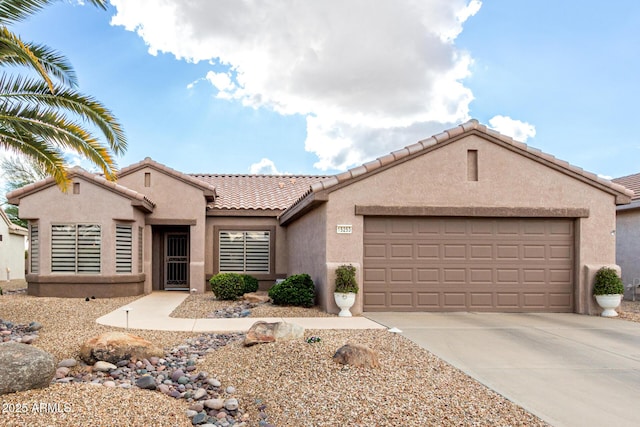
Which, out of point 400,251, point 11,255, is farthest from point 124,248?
point 11,255

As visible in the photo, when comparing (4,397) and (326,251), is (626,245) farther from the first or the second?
(4,397)

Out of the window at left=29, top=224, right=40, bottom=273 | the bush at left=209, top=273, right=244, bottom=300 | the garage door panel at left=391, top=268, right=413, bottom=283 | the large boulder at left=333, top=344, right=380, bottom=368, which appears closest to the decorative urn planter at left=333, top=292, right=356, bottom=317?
the garage door panel at left=391, top=268, right=413, bottom=283

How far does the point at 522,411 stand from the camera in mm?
5078

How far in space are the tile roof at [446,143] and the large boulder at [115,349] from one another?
5743 millimetres

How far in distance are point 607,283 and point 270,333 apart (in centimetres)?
910

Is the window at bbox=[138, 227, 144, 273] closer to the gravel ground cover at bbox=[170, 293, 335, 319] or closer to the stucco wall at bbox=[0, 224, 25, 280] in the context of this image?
the gravel ground cover at bbox=[170, 293, 335, 319]

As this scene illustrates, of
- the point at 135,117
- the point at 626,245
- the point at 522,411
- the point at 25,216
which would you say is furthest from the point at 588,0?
the point at 25,216

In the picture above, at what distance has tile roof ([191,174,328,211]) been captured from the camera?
19188 millimetres

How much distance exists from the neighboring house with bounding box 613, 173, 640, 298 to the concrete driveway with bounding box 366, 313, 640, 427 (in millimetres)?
6946

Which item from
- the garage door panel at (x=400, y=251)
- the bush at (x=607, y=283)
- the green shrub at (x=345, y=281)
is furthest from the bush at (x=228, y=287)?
the bush at (x=607, y=283)

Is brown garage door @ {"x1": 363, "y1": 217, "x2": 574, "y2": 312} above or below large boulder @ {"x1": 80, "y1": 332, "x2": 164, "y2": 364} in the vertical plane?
above

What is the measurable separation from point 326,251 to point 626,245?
12387 mm

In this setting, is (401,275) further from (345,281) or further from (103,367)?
(103,367)

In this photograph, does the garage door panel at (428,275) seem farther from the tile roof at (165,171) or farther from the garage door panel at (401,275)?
the tile roof at (165,171)
